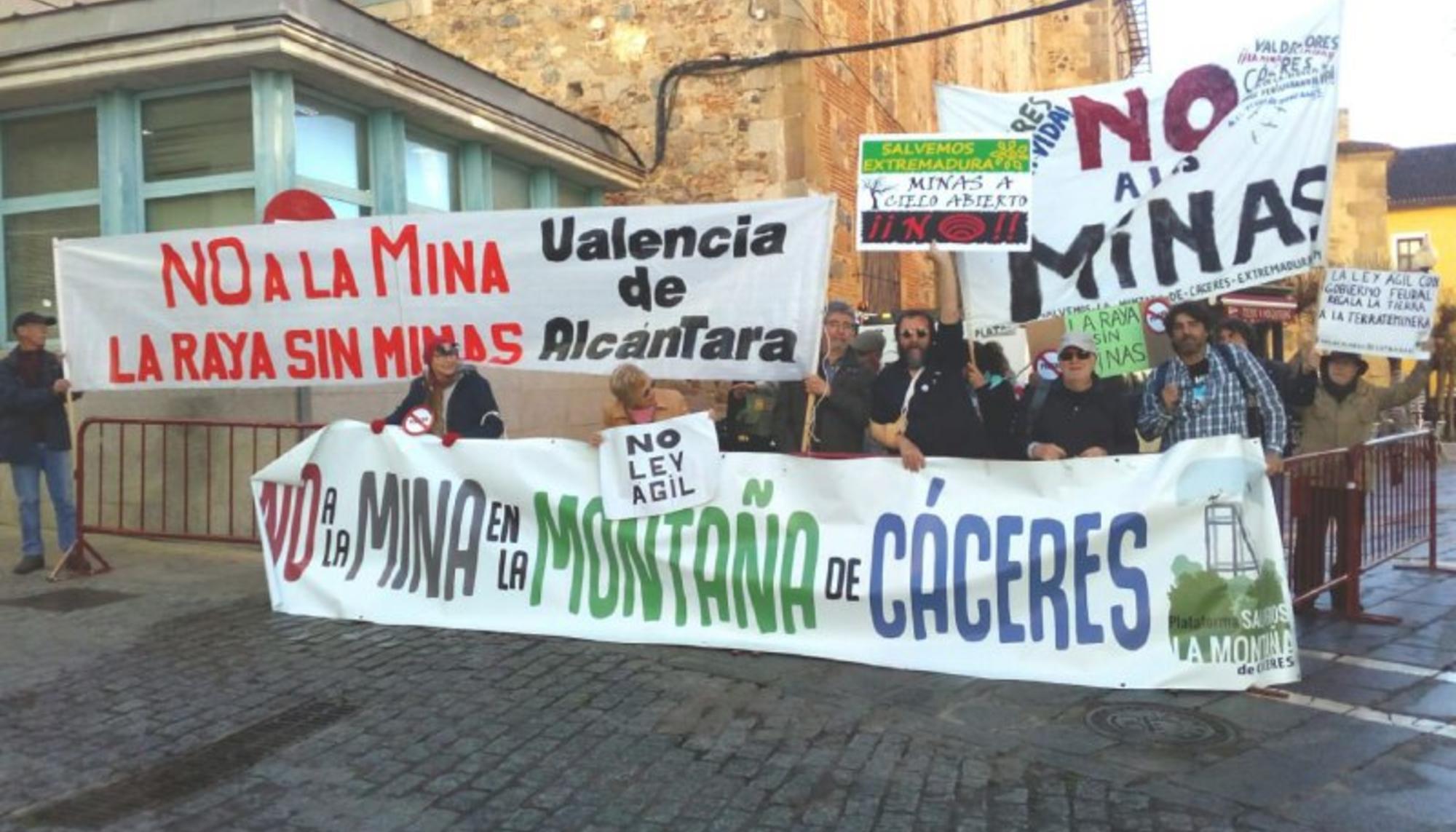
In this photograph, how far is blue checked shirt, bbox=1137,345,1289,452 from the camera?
5.32 m

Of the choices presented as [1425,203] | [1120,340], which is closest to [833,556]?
[1120,340]

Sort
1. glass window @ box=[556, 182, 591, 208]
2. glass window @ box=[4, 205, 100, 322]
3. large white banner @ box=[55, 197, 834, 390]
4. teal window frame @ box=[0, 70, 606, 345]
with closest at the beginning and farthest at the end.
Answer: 1. large white banner @ box=[55, 197, 834, 390]
2. teal window frame @ box=[0, 70, 606, 345]
3. glass window @ box=[4, 205, 100, 322]
4. glass window @ box=[556, 182, 591, 208]

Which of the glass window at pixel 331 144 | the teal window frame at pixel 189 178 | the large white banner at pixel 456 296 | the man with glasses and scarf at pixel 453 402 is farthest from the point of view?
the glass window at pixel 331 144

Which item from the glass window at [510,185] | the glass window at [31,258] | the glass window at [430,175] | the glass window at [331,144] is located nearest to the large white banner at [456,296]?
the glass window at [331,144]

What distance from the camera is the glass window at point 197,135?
27.8 ft

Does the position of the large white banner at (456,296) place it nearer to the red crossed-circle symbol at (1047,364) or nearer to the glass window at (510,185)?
the glass window at (510,185)

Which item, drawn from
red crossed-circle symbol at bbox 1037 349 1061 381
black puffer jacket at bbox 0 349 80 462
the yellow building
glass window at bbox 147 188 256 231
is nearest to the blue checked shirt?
red crossed-circle symbol at bbox 1037 349 1061 381

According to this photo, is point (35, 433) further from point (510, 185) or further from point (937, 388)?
point (937, 388)

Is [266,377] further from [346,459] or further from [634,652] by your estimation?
[634,652]

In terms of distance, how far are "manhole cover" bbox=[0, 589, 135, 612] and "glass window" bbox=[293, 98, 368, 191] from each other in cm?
353

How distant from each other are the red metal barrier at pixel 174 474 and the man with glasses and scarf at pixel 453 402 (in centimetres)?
197

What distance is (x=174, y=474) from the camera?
8.56m

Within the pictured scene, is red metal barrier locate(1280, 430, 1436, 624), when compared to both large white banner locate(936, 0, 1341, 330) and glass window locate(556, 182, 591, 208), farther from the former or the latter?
glass window locate(556, 182, 591, 208)

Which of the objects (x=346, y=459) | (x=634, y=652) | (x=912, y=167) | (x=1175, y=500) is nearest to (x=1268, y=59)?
(x=912, y=167)
